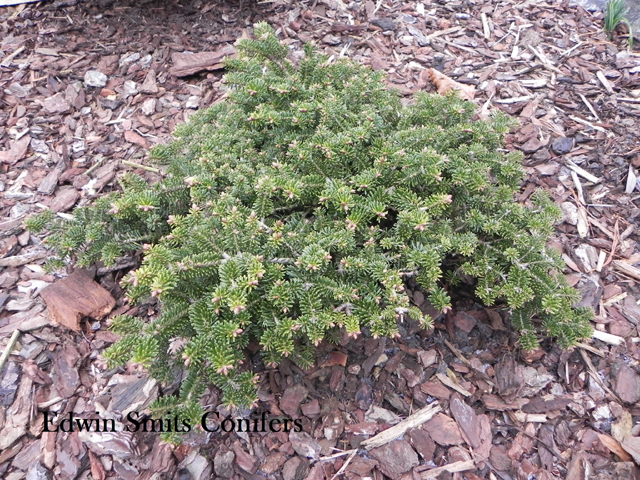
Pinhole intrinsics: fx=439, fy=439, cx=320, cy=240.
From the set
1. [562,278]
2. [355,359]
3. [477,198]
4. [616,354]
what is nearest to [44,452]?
[355,359]

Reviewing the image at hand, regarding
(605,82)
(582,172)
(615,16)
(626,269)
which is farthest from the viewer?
(615,16)

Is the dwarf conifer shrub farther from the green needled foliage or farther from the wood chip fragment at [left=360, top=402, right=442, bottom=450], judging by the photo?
the green needled foliage

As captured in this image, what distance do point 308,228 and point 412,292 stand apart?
33.3 inches

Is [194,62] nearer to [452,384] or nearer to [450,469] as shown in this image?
[452,384]

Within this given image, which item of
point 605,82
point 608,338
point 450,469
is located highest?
point 605,82

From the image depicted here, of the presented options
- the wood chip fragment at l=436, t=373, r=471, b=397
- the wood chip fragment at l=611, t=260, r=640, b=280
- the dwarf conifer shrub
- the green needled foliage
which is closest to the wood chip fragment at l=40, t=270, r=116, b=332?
the dwarf conifer shrub

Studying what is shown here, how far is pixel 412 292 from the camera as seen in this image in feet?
8.95

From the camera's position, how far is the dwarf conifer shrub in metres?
1.96

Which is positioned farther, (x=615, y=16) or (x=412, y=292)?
(x=615, y=16)

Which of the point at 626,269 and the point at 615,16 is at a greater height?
the point at 615,16

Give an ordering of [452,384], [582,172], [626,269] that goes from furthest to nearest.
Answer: [582,172]
[626,269]
[452,384]

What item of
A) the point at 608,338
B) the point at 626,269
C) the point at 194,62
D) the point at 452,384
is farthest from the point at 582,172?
the point at 194,62

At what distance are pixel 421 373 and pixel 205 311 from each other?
1.36 metres

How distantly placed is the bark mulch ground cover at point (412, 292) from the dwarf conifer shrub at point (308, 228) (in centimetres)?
38
